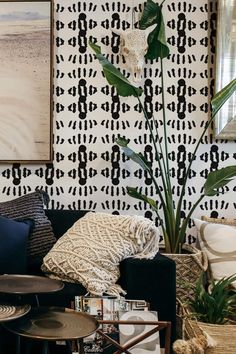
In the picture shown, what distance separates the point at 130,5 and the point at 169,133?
93 centimetres

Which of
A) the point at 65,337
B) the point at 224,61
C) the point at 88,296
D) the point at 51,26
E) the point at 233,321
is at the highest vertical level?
the point at 51,26

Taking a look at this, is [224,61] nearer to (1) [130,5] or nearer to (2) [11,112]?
(1) [130,5]

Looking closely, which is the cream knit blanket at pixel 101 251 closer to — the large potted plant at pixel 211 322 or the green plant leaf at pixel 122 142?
the large potted plant at pixel 211 322

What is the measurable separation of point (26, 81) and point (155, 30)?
0.95 metres

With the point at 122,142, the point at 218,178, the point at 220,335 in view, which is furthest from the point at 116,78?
the point at 220,335

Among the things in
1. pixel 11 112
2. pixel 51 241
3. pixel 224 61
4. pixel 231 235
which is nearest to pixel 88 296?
pixel 51 241

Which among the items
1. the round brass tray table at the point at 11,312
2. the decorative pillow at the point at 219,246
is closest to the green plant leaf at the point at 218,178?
the decorative pillow at the point at 219,246

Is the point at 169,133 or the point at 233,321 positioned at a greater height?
the point at 169,133

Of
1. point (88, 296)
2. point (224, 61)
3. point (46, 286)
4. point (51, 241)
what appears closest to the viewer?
point (46, 286)

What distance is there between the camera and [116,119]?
10.1 ft

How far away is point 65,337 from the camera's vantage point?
4.63 ft

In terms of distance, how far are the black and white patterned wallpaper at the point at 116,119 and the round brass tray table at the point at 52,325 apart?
146 cm

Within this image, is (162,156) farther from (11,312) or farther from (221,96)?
(11,312)

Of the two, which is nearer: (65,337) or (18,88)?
(65,337)
